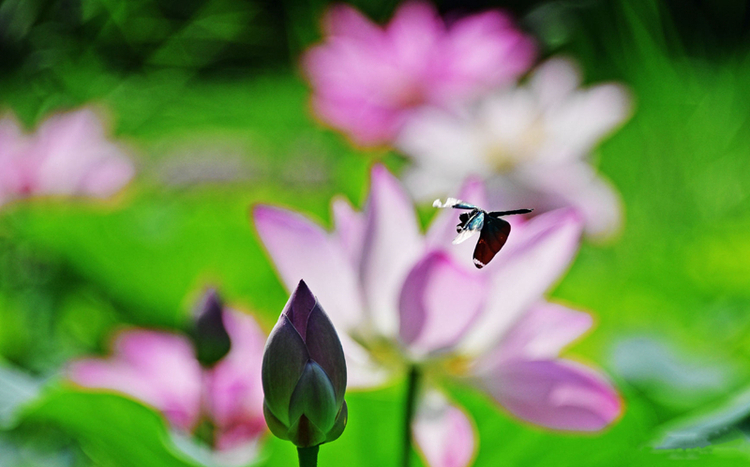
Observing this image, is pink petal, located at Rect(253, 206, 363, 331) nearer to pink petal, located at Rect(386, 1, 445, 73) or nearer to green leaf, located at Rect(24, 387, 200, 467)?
green leaf, located at Rect(24, 387, 200, 467)

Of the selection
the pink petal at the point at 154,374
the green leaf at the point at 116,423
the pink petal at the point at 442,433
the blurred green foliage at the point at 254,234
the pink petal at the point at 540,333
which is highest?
the pink petal at the point at 540,333

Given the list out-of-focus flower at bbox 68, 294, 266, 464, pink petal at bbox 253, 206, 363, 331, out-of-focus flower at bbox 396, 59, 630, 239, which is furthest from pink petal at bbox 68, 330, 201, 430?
out-of-focus flower at bbox 396, 59, 630, 239

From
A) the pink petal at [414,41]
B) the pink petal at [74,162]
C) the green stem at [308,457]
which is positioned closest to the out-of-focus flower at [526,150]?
the pink petal at [414,41]

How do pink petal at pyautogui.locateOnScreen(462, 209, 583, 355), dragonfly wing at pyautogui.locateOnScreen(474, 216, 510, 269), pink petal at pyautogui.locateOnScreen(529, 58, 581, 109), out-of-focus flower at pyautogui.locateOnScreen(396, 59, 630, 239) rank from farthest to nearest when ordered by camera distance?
pink petal at pyautogui.locateOnScreen(529, 58, 581, 109)
out-of-focus flower at pyautogui.locateOnScreen(396, 59, 630, 239)
pink petal at pyautogui.locateOnScreen(462, 209, 583, 355)
dragonfly wing at pyautogui.locateOnScreen(474, 216, 510, 269)

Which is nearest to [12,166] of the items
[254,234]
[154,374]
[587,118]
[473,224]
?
[254,234]

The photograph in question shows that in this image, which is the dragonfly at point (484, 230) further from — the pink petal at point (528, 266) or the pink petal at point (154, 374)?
the pink petal at point (154, 374)

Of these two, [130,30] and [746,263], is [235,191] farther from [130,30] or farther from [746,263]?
[746,263]

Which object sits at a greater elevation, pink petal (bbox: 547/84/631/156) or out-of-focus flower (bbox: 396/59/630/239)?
pink petal (bbox: 547/84/631/156)

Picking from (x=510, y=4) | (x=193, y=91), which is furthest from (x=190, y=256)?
(x=510, y=4)
